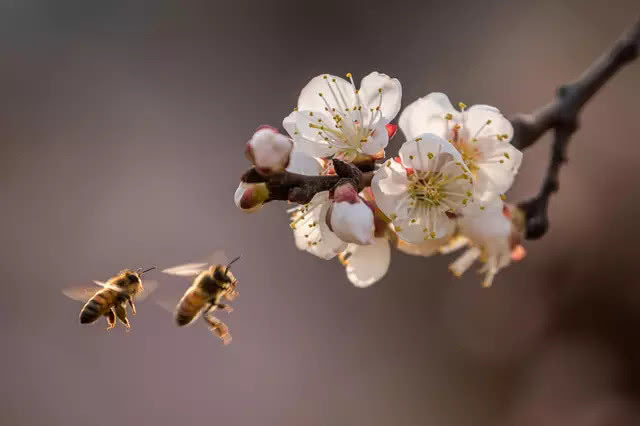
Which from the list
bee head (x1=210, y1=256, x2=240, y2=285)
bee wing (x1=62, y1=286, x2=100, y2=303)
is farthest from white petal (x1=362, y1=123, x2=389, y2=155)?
bee wing (x1=62, y1=286, x2=100, y2=303)

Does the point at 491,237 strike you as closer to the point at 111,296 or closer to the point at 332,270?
the point at 111,296

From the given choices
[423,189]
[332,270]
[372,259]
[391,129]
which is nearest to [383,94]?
[391,129]

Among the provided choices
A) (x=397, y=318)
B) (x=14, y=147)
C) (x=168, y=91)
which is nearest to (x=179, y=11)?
(x=168, y=91)

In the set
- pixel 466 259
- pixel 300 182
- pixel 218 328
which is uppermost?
pixel 300 182

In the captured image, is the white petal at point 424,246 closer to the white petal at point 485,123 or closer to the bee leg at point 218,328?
the white petal at point 485,123

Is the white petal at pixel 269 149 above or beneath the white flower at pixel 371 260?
above

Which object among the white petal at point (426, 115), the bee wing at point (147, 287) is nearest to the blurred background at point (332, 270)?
the bee wing at point (147, 287)

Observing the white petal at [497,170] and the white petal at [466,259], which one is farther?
the white petal at [466,259]
